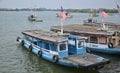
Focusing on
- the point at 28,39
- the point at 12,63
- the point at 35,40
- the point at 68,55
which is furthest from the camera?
the point at 28,39

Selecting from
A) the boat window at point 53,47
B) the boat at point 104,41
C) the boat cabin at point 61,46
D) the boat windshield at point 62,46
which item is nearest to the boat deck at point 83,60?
the boat cabin at point 61,46

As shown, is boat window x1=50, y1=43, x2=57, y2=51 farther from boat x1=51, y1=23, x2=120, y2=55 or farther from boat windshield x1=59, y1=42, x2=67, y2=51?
boat x1=51, y1=23, x2=120, y2=55

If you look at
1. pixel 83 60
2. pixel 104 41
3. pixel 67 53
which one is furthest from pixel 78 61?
pixel 104 41

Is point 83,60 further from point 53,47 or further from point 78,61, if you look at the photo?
point 53,47

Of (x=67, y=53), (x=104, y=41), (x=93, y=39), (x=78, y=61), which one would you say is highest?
(x=93, y=39)

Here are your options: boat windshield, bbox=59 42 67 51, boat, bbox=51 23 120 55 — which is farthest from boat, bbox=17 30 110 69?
boat, bbox=51 23 120 55

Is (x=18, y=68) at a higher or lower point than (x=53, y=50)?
lower

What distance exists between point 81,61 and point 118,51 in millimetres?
6299

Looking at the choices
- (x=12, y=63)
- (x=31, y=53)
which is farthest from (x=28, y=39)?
(x=12, y=63)

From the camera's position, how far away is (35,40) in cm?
2734

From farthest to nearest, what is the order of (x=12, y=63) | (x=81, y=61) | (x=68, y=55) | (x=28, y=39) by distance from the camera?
(x=28, y=39)
(x=12, y=63)
(x=68, y=55)
(x=81, y=61)

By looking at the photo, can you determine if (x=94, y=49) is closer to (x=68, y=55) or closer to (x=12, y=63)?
(x=68, y=55)

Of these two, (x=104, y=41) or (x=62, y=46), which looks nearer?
(x=62, y=46)

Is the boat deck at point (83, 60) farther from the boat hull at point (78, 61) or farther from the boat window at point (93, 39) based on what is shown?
the boat window at point (93, 39)
